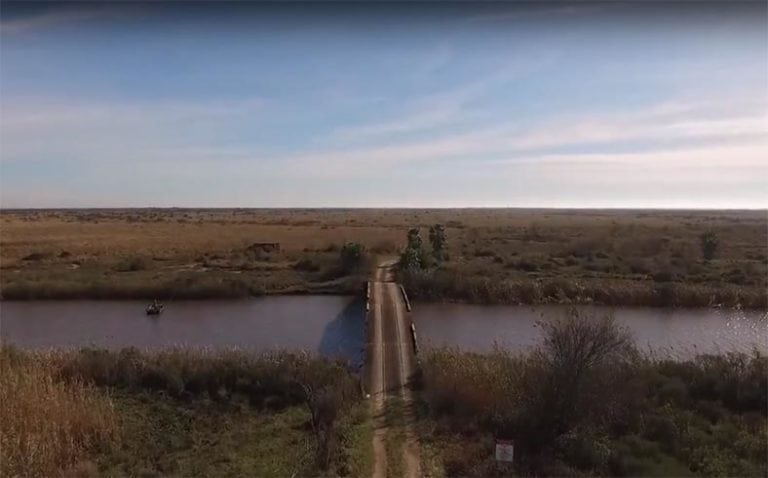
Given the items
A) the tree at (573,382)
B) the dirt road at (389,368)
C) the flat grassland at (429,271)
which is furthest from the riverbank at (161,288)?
the tree at (573,382)

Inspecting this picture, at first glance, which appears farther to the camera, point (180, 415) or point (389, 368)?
point (389, 368)

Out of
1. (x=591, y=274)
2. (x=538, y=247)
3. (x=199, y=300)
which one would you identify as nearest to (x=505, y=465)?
(x=199, y=300)

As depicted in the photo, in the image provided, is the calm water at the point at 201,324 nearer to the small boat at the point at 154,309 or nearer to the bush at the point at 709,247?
the small boat at the point at 154,309

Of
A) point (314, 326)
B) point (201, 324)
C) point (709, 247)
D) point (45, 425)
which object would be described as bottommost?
point (201, 324)

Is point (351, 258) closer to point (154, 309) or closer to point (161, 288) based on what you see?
point (161, 288)

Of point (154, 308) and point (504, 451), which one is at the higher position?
point (504, 451)

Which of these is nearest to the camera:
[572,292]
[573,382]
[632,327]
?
[573,382]

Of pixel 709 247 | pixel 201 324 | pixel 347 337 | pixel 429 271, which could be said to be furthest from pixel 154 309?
pixel 709 247
